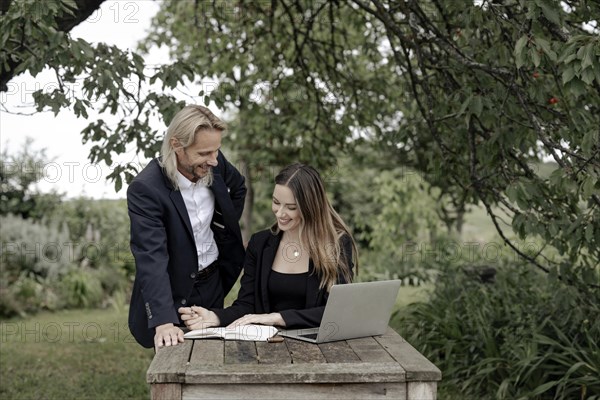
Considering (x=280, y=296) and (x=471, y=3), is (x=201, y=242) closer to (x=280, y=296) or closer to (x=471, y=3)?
(x=280, y=296)

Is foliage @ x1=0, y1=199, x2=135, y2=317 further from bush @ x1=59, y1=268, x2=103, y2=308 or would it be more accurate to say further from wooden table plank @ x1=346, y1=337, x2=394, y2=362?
wooden table plank @ x1=346, y1=337, x2=394, y2=362

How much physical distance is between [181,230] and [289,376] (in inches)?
43.9

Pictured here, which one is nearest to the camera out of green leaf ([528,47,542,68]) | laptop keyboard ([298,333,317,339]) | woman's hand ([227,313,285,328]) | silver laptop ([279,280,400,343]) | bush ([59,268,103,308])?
silver laptop ([279,280,400,343])

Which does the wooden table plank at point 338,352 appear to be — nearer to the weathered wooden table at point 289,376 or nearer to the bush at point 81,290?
the weathered wooden table at point 289,376

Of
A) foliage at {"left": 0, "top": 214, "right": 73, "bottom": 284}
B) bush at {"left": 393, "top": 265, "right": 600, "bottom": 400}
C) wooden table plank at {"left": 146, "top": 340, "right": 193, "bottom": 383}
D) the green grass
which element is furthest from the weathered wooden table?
foliage at {"left": 0, "top": 214, "right": 73, "bottom": 284}

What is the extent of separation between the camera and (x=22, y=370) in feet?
24.8

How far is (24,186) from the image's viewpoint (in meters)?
12.4

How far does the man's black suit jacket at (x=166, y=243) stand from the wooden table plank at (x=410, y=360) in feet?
2.84

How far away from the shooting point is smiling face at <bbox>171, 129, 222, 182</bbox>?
3531 mm

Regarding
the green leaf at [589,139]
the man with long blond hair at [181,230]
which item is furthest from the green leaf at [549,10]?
the man with long blond hair at [181,230]

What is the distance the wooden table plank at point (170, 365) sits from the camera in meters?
2.71

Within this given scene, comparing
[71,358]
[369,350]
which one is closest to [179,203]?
[369,350]

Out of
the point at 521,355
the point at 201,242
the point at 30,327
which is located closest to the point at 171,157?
the point at 201,242

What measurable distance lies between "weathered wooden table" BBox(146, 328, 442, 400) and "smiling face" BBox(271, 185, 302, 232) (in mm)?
753
